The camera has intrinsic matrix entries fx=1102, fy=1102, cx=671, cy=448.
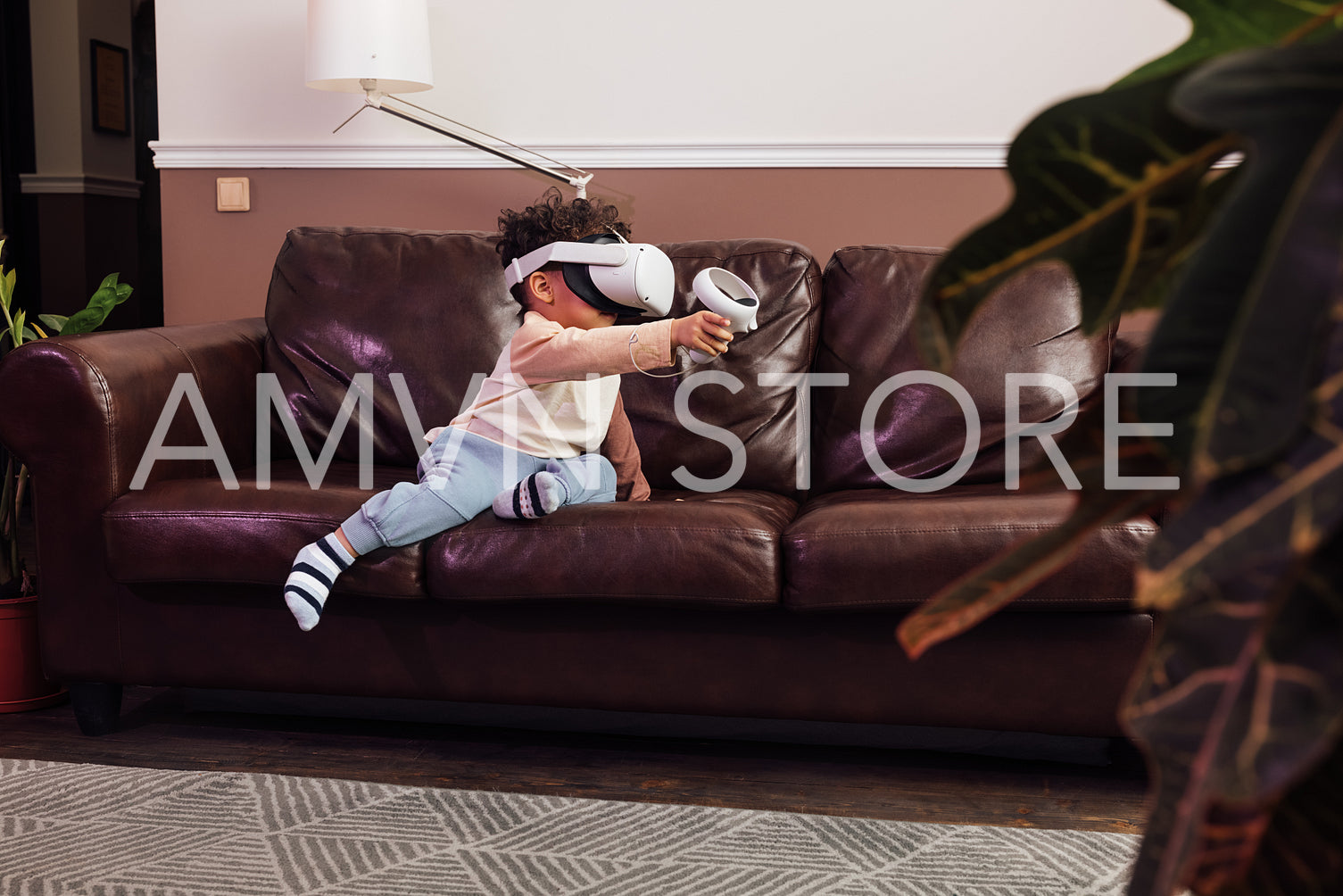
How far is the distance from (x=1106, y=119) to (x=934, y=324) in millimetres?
62

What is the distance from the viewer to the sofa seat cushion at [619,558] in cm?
178

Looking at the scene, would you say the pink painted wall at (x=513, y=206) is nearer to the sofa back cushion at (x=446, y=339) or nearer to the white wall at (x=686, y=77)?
the white wall at (x=686, y=77)

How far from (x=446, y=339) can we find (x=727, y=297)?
800 mm

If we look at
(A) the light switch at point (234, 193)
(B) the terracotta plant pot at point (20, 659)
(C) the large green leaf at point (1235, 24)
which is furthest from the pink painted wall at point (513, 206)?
(C) the large green leaf at point (1235, 24)

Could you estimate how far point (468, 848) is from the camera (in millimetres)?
1650

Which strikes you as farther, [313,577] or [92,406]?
[92,406]

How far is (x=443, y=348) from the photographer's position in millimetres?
2477

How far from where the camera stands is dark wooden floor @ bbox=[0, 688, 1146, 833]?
5.96 feet

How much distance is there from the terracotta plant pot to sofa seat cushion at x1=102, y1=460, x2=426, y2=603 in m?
0.34

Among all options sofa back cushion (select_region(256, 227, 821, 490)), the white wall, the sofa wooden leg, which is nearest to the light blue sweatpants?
sofa back cushion (select_region(256, 227, 821, 490))

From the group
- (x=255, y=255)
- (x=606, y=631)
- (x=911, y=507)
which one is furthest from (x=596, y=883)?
(x=255, y=255)

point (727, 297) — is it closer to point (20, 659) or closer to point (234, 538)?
point (234, 538)

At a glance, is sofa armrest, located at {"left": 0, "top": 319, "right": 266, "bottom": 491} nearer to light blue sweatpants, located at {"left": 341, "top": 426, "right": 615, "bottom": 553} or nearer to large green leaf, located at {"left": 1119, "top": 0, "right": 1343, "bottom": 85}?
light blue sweatpants, located at {"left": 341, "top": 426, "right": 615, "bottom": 553}

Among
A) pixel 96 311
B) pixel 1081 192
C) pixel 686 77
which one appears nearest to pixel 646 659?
pixel 96 311
